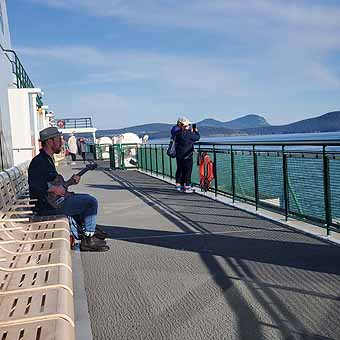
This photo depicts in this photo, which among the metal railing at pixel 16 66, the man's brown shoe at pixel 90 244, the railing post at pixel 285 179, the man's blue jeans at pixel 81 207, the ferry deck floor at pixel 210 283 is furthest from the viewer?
the metal railing at pixel 16 66

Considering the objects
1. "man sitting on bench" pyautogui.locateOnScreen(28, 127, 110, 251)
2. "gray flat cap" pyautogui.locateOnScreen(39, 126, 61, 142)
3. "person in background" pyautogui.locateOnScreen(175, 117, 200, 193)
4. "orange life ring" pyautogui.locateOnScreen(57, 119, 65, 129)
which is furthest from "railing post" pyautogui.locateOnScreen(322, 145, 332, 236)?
"orange life ring" pyautogui.locateOnScreen(57, 119, 65, 129)

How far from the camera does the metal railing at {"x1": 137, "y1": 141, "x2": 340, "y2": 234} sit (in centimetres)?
673

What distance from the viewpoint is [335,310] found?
4.05m

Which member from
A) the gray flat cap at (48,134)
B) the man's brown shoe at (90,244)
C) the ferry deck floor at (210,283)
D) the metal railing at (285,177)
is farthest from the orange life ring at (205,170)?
the gray flat cap at (48,134)

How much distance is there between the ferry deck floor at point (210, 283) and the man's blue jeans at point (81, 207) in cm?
46

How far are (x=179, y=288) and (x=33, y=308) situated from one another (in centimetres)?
205

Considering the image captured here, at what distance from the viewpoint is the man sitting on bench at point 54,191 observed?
19.4 ft

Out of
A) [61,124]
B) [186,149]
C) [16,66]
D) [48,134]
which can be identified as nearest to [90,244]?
[48,134]

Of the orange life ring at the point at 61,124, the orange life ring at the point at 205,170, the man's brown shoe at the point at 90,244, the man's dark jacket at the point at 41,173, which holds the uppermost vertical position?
the orange life ring at the point at 61,124

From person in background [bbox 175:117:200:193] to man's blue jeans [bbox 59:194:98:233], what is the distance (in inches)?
251

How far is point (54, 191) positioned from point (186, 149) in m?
6.84

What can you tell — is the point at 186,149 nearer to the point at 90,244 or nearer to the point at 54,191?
the point at 90,244

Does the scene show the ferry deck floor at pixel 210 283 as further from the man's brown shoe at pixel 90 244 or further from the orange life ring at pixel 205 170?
the orange life ring at pixel 205 170

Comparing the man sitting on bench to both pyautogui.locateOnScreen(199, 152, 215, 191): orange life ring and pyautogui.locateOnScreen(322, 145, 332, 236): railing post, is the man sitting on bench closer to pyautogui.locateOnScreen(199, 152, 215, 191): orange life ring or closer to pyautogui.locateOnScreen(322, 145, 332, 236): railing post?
pyautogui.locateOnScreen(322, 145, 332, 236): railing post
